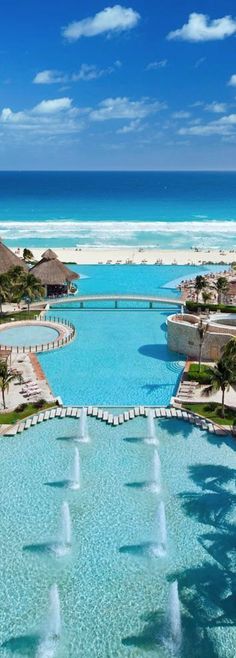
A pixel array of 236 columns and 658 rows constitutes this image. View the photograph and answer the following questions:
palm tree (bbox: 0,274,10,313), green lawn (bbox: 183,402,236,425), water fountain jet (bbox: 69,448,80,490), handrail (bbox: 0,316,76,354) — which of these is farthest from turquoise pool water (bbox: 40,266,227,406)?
water fountain jet (bbox: 69,448,80,490)

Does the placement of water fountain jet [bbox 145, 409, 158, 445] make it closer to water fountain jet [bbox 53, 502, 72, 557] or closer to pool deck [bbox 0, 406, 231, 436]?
pool deck [bbox 0, 406, 231, 436]

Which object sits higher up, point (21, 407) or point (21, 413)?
point (21, 407)

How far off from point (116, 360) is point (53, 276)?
1761cm

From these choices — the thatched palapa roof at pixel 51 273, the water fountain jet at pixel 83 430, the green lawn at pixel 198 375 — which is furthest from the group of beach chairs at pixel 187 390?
the thatched palapa roof at pixel 51 273

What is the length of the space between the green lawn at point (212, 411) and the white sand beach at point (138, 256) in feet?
134

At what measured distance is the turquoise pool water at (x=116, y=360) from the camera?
28.5 metres

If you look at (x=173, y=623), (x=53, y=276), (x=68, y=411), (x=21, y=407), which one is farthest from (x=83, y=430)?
(x=53, y=276)

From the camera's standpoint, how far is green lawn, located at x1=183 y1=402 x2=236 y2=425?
25192 mm

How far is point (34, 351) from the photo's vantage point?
34469 millimetres

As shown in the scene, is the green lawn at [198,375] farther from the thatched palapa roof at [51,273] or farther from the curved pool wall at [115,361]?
the thatched palapa roof at [51,273]

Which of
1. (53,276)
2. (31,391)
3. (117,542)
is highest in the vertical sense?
(53,276)

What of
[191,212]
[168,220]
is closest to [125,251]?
[168,220]

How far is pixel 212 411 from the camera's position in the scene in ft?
85.6

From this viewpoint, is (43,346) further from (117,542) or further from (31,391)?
(117,542)
